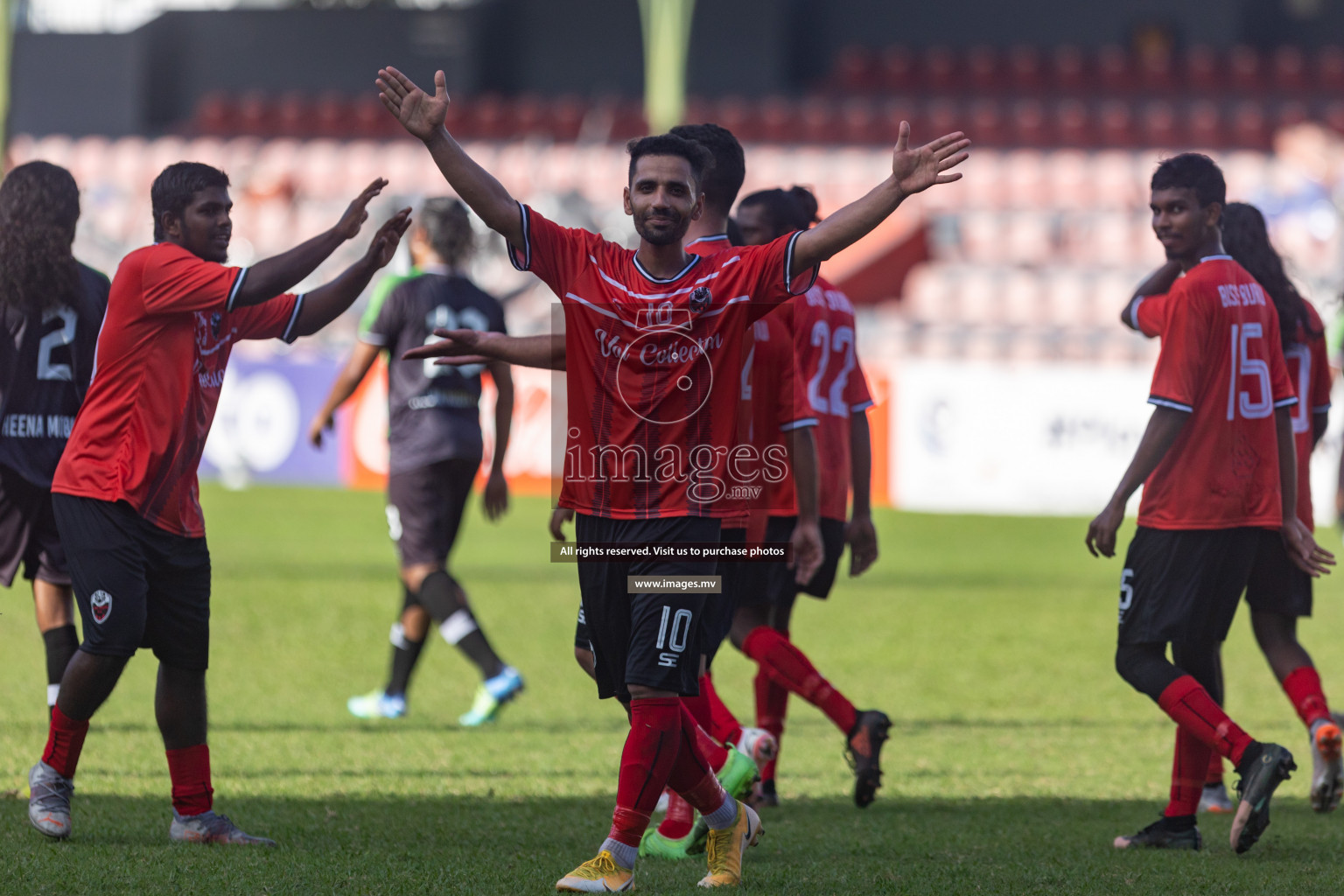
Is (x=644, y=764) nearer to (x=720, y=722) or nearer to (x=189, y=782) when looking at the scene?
(x=720, y=722)

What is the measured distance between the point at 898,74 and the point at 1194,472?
25.5 meters

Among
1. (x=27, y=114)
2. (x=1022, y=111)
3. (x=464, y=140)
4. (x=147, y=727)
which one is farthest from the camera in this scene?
(x=27, y=114)

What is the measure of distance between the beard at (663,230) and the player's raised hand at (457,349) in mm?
494

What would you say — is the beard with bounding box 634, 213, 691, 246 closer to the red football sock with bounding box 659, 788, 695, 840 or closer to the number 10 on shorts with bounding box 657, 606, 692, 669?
the number 10 on shorts with bounding box 657, 606, 692, 669

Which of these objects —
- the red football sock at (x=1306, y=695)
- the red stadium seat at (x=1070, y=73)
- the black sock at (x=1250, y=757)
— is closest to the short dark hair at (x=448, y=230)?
the red football sock at (x=1306, y=695)

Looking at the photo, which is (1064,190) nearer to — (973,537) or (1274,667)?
(973,537)

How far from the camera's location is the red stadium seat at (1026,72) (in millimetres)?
28438

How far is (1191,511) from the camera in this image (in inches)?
186

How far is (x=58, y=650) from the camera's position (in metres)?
5.20

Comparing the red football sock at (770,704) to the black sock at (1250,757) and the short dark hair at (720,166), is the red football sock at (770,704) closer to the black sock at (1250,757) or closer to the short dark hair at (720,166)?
the black sock at (1250,757)

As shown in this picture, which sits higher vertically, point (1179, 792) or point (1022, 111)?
point (1022, 111)

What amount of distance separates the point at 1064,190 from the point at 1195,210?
20631 mm

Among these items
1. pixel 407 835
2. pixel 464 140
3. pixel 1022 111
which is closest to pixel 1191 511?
pixel 407 835

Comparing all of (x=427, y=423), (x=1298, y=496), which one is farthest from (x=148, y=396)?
(x=1298, y=496)
